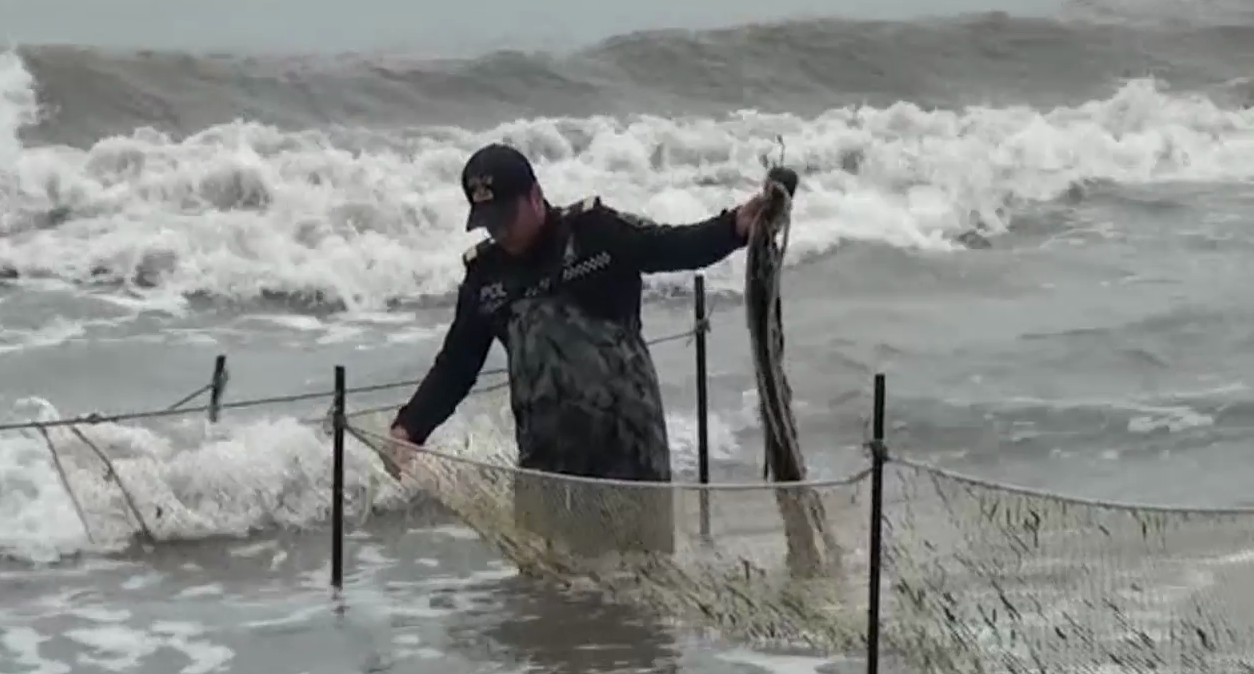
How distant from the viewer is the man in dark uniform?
5.39 m

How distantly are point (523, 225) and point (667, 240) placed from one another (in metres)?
0.39

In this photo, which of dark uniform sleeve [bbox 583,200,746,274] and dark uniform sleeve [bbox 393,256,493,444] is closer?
dark uniform sleeve [bbox 583,200,746,274]

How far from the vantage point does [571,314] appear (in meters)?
5.56

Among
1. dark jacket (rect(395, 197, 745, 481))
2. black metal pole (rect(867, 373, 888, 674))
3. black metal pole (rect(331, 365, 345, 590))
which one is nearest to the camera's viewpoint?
black metal pole (rect(867, 373, 888, 674))

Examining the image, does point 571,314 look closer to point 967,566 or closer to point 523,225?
point 523,225

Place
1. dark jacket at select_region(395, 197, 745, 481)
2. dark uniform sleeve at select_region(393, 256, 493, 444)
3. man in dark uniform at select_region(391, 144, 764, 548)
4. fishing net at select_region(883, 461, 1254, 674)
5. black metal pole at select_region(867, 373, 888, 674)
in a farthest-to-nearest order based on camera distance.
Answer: dark uniform sleeve at select_region(393, 256, 493, 444), dark jacket at select_region(395, 197, 745, 481), man in dark uniform at select_region(391, 144, 764, 548), fishing net at select_region(883, 461, 1254, 674), black metal pole at select_region(867, 373, 888, 674)

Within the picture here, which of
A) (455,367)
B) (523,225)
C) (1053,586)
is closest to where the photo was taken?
(1053,586)

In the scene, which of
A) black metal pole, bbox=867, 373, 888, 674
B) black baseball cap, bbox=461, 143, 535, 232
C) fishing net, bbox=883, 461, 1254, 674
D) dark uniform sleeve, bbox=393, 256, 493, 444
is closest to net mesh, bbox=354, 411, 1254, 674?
fishing net, bbox=883, 461, 1254, 674

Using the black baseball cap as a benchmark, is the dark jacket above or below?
below

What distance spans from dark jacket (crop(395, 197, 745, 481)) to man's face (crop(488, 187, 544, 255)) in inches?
1.9

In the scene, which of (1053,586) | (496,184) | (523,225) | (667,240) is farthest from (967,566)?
(496,184)

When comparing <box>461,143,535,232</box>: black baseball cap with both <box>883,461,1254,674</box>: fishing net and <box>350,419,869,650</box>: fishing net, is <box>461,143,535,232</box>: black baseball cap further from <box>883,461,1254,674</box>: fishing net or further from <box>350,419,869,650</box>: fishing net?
<box>883,461,1254,674</box>: fishing net

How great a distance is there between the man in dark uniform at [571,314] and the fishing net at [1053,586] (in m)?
0.73

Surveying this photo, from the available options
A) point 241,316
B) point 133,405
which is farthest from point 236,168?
point 133,405
